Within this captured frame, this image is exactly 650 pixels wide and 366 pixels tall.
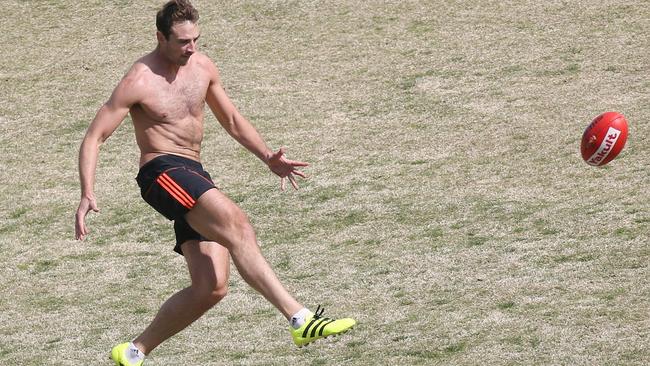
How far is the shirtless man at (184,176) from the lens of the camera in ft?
22.6

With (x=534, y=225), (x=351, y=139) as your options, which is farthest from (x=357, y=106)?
(x=534, y=225)

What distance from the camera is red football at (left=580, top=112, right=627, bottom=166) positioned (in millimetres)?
10492

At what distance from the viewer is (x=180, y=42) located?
718 centimetres

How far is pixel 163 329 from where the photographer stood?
7.55 meters

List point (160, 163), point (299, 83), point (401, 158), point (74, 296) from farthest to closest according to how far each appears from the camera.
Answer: point (299, 83)
point (401, 158)
point (74, 296)
point (160, 163)

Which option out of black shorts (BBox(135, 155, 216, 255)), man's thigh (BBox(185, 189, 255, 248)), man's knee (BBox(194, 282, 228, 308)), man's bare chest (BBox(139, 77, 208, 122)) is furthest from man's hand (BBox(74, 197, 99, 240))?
man's knee (BBox(194, 282, 228, 308))

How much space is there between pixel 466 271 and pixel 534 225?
120 cm

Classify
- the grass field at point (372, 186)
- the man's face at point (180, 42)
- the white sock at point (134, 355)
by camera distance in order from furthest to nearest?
the grass field at point (372, 186), the white sock at point (134, 355), the man's face at point (180, 42)

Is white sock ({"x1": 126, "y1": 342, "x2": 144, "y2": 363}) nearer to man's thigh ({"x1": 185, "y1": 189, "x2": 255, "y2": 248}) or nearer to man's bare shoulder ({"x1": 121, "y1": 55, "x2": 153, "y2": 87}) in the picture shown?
man's thigh ({"x1": 185, "y1": 189, "x2": 255, "y2": 248})

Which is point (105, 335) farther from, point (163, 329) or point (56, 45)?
point (56, 45)

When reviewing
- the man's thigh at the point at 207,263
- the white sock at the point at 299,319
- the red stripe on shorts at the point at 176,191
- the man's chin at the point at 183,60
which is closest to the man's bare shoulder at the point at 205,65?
the man's chin at the point at 183,60

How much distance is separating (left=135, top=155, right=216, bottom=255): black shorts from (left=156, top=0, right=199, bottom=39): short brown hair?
30.2 inches

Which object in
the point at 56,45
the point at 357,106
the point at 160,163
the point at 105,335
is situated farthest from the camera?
the point at 56,45

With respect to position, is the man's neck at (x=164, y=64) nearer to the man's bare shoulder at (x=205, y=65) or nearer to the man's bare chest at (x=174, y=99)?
the man's bare chest at (x=174, y=99)
